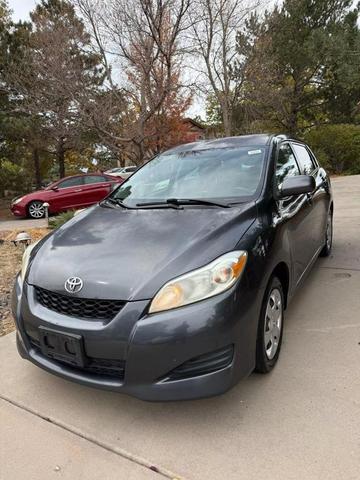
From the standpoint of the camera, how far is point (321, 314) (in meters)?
3.54

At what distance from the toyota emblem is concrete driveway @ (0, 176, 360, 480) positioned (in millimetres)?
808

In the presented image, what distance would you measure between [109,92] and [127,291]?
12.0 m

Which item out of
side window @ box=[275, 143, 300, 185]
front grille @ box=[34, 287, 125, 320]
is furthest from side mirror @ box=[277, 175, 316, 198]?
front grille @ box=[34, 287, 125, 320]

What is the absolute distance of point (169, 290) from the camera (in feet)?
6.89

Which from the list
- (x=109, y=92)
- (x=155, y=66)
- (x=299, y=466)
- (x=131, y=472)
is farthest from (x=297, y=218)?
(x=109, y=92)

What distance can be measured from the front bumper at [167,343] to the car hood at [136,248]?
0.16m

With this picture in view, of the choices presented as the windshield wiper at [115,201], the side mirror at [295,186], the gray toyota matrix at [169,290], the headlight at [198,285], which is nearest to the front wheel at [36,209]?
the windshield wiper at [115,201]

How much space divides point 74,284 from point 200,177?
1585mm

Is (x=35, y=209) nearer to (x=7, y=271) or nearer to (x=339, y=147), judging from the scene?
(x=7, y=271)

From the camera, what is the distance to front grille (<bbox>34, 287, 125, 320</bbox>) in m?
2.13

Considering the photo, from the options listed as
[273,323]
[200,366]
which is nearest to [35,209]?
[273,323]

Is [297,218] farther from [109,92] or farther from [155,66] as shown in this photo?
[109,92]

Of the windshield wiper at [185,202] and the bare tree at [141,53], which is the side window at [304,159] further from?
the bare tree at [141,53]

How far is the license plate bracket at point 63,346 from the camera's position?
2.14 metres
